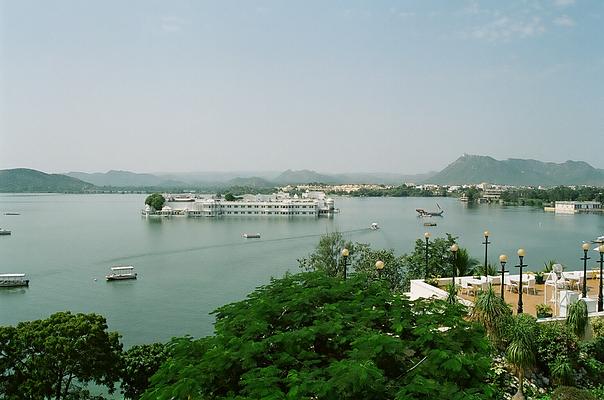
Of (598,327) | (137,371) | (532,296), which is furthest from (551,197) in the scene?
(137,371)

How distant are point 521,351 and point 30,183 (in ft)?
590

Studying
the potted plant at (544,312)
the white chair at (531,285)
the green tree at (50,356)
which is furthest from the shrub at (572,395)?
the green tree at (50,356)

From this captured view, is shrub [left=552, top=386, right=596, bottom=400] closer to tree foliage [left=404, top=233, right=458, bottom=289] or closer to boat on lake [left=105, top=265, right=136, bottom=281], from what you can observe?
tree foliage [left=404, top=233, right=458, bottom=289]

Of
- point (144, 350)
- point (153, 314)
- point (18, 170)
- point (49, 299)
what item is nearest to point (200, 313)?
point (153, 314)

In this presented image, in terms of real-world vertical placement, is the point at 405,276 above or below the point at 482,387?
below

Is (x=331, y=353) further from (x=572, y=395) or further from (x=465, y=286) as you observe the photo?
(x=465, y=286)

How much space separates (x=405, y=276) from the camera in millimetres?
15125

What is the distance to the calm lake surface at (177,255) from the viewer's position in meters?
18.5

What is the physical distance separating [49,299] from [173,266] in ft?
25.5

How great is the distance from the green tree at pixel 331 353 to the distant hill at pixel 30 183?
17388cm

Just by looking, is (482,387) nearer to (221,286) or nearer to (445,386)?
(445,386)

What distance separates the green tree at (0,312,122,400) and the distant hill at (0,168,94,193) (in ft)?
558

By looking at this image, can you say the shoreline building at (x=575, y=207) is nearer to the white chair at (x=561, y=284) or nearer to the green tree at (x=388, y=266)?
the green tree at (x=388, y=266)

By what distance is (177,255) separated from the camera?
30969 millimetres
